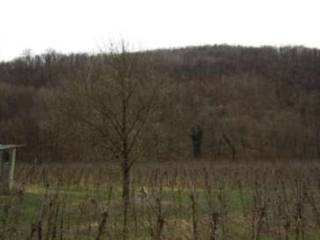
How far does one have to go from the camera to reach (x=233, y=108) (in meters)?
74.4

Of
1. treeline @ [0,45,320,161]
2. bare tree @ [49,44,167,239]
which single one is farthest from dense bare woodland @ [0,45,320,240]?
treeline @ [0,45,320,161]

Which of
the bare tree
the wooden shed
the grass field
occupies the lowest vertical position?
the grass field

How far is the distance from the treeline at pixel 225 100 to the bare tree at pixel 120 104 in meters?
18.1

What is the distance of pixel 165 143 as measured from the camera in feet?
61.9

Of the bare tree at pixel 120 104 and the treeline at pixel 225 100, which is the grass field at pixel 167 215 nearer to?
the bare tree at pixel 120 104

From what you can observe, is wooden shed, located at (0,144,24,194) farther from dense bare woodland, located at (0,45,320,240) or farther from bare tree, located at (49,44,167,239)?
bare tree, located at (49,44,167,239)

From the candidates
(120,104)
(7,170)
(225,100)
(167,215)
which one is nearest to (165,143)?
(120,104)

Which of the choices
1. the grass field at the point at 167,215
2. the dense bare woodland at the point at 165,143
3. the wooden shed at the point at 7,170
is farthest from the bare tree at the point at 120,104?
the wooden shed at the point at 7,170

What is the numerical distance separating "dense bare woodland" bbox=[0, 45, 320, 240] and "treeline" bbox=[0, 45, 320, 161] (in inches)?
9.1

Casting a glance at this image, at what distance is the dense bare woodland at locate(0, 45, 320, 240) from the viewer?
11.4 meters

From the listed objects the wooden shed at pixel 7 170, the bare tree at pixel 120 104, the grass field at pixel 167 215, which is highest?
the bare tree at pixel 120 104

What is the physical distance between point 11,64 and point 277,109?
46.7 meters

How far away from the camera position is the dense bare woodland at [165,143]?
11.4m

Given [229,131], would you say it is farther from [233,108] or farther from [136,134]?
[136,134]
